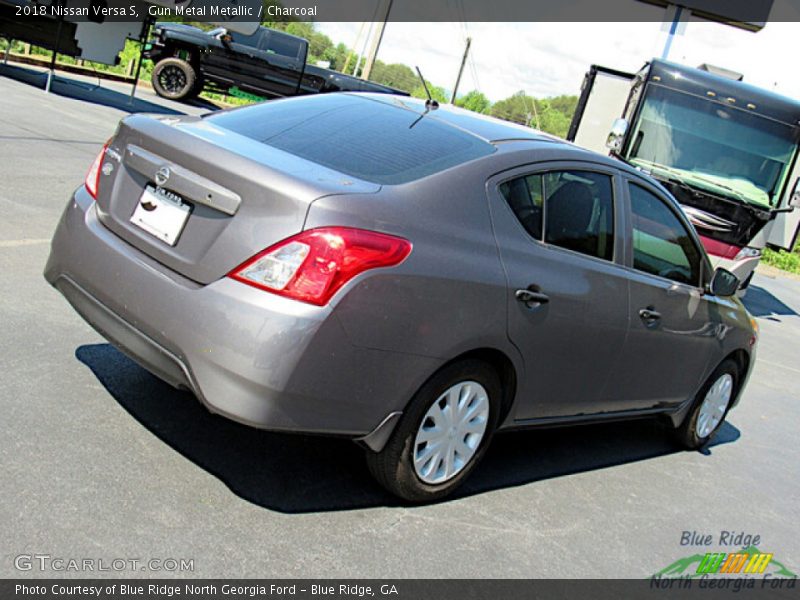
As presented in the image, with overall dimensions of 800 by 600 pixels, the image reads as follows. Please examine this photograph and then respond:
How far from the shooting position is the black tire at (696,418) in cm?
574

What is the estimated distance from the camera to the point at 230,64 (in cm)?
2148

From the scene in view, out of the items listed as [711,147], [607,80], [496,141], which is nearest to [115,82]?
[607,80]

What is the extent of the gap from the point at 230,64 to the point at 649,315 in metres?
18.6

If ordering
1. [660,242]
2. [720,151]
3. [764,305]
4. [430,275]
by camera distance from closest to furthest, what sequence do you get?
1. [430,275]
2. [660,242]
3. [720,151]
4. [764,305]

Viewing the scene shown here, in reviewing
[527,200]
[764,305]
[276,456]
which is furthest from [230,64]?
[276,456]

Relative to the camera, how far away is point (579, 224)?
431 centimetres

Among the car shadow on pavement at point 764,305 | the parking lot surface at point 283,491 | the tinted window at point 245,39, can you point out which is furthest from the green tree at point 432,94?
the car shadow on pavement at point 764,305

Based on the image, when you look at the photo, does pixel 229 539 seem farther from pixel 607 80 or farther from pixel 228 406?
pixel 607 80

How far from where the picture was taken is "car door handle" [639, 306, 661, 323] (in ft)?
15.4

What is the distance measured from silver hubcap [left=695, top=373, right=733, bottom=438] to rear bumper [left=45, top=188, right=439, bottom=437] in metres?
3.04

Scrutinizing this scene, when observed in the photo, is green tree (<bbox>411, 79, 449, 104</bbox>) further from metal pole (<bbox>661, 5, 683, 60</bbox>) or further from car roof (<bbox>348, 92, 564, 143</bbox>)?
metal pole (<bbox>661, 5, 683, 60</bbox>)

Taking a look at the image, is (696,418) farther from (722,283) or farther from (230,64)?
(230,64)

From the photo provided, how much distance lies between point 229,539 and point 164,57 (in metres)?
20.1

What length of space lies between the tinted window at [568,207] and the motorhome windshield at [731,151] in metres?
8.09
